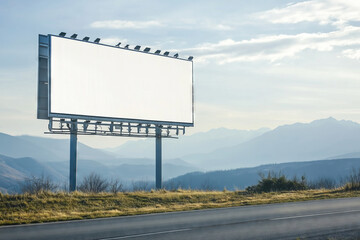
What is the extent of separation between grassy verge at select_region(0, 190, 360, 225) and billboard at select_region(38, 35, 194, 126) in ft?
20.9

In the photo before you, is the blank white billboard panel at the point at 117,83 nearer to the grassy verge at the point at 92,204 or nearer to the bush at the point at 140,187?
the bush at the point at 140,187

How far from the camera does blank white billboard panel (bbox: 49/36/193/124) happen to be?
2483 cm

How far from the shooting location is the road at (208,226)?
37.0ft

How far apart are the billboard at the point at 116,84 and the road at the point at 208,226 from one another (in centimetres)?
1147

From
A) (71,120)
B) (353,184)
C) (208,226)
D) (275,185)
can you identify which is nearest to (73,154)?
(71,120)

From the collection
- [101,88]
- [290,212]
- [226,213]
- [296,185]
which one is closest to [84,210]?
[226,213]

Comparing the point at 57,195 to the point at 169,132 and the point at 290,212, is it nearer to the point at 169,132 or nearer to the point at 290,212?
the point at 290,212

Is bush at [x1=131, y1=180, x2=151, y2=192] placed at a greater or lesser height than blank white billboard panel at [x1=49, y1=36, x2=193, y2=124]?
lesser

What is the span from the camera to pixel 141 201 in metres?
20.5

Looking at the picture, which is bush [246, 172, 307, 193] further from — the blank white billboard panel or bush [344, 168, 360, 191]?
the blank white billboard panel

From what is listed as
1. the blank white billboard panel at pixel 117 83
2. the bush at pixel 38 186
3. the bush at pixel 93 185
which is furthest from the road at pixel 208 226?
the blank white billboard panel at pixel 117 83

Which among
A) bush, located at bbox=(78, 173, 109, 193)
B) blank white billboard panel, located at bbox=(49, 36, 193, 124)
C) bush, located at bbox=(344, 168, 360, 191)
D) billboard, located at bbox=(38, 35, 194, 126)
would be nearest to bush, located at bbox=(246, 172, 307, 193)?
bush, located at bbox=(344, 168, 360, 191)

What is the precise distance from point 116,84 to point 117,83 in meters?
0.10

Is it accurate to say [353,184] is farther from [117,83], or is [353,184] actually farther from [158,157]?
[117,83]
